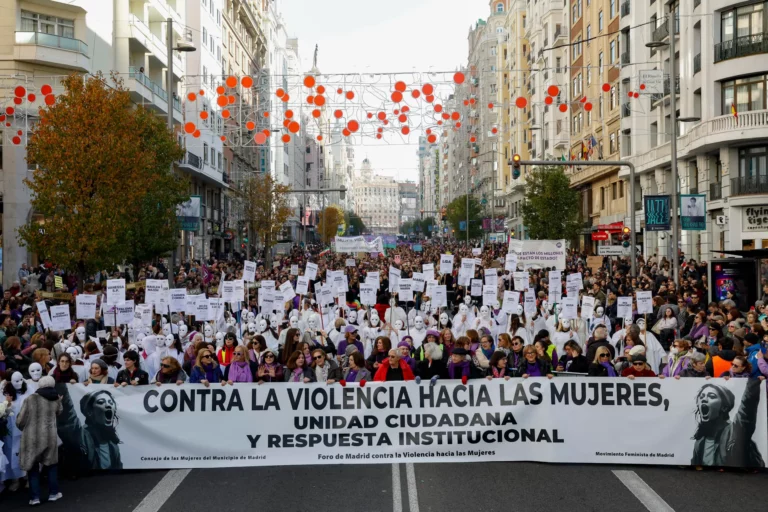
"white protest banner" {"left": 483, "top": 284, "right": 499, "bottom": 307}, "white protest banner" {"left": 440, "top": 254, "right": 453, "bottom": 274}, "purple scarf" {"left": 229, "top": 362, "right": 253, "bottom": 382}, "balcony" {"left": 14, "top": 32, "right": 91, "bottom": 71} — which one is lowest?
"purple scarf" {"left": 229, "top": 362, "right": 253, "bottom": 382}

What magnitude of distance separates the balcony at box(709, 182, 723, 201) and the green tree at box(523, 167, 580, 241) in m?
14.3

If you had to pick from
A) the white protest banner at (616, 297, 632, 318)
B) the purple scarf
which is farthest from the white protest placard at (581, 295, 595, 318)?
the purple scarf

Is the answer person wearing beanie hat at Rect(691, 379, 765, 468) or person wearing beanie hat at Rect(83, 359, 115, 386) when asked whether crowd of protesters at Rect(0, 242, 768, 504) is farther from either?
person wearing beanie hat at Rect(691, 379, 765, 468)

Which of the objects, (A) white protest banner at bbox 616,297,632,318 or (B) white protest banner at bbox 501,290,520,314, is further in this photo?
(B) white protest banner at bbox 501,290,520,314

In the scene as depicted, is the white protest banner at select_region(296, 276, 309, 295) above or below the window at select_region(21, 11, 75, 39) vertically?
below

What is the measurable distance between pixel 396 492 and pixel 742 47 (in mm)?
28212

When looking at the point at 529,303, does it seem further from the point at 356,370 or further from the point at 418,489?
the point at 418,489

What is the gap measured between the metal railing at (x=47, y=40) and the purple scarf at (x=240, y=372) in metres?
28.2

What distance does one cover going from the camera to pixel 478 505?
7895mm

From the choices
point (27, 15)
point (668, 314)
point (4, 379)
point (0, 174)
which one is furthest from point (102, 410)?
point (27, 15)

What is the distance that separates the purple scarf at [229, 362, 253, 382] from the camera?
9.92 metres

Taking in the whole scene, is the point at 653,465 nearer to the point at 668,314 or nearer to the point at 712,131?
the point at 668,314

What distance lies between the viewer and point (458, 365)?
9711 mm

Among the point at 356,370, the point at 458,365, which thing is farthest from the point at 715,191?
the point at 356,370
